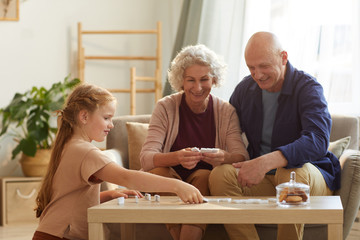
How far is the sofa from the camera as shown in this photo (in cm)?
241

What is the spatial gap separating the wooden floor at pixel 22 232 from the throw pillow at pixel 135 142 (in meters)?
1.12

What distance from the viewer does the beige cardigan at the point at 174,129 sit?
8.58 feet

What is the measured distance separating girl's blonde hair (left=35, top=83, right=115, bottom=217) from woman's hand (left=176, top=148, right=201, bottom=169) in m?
0.46

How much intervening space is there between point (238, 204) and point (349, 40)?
248 cm

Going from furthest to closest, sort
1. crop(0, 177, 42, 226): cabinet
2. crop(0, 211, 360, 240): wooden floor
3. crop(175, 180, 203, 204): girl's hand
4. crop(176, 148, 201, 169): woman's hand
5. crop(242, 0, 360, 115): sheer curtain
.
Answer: crop(0, 177, 42, 226): cabinet, crop(242, 0, 360, 115): sheer curtain, crop(0, 211, 360, 240): wooden floor, crop(176, 148, 201, 169): woman's hand, crop(175, 180, 203, 204): girl's hand

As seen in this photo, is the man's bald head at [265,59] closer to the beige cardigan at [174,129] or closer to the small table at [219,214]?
the beige cardigan at [174,129]

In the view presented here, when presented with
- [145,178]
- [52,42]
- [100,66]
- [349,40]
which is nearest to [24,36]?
[52,42]

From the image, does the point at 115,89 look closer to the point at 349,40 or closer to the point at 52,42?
the point at 52,42

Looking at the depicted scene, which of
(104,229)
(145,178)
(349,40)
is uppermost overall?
(349,40)

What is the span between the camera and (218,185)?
2.25 m

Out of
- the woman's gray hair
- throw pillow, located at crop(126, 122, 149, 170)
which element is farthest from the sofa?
the woman's gray hair

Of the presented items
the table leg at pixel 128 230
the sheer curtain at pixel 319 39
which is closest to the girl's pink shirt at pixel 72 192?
the table leg at pixel 128 230

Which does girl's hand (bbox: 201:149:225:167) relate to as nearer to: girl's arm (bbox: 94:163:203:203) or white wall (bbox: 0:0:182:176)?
girl's arm (bbox: 94:163:203:203)

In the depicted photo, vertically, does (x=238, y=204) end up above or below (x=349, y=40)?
below
